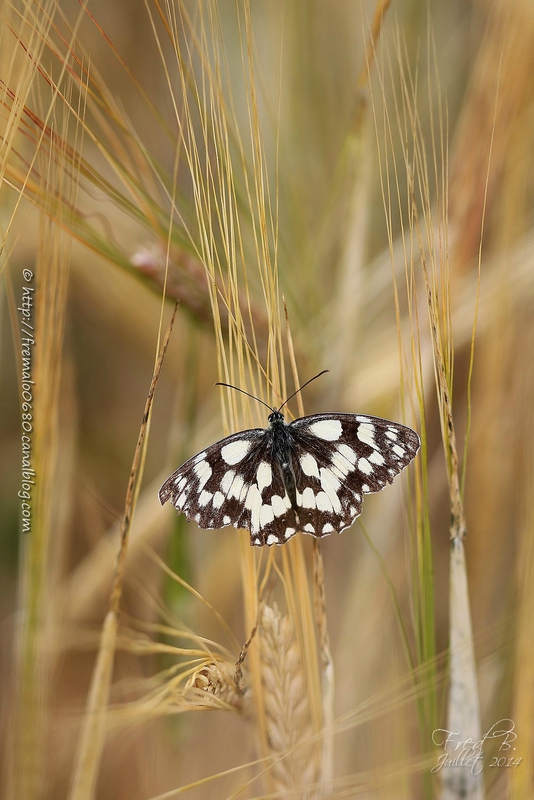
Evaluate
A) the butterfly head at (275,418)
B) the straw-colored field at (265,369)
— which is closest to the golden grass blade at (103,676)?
the straw-colored field at (265,369)


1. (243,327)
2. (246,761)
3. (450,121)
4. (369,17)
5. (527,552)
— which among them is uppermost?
(369,17)

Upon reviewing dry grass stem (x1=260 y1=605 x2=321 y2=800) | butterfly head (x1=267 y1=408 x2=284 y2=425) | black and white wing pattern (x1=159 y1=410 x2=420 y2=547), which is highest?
butterfly head (x1=267 y1=408 x2=284 y2=425)

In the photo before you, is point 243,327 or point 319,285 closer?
point 243,327

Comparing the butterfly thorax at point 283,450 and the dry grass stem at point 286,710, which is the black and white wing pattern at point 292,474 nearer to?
the butterfly thorax at point 283,450

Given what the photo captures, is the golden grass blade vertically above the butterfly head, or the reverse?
the butterfly head

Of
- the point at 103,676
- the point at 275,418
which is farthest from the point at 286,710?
the point at 275,418

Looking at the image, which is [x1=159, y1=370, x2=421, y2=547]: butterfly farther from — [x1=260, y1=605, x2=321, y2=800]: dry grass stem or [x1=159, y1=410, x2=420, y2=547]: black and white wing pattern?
[x1=260, y1=605, x2=321, y2=800]: dry grass stem

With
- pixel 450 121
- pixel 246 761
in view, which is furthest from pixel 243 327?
pixel 246 761

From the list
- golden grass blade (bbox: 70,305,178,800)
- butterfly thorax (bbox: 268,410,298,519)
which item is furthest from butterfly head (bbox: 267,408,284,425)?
golden grass blade (bbox: 70,305,178,800)

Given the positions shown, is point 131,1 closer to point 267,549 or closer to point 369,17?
point 369,17
